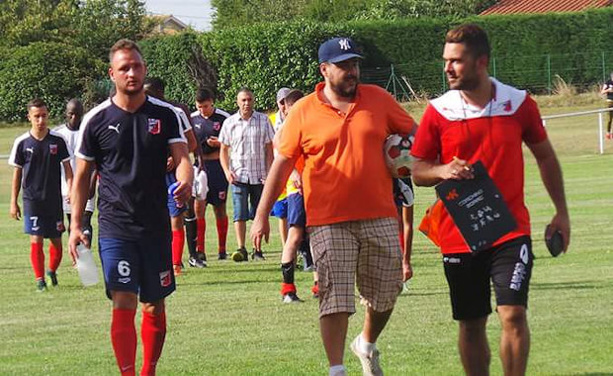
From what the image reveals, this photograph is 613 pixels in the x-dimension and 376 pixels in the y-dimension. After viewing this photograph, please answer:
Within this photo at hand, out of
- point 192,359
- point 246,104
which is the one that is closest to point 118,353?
point 192,359

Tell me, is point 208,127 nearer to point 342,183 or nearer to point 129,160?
point 129,160

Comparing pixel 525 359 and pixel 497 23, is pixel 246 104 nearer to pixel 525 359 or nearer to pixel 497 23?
pixel 525 359

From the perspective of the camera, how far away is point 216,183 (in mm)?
18047

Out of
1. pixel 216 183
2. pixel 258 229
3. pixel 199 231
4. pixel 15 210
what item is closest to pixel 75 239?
pixel 258 229

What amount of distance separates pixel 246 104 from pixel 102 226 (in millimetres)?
8560

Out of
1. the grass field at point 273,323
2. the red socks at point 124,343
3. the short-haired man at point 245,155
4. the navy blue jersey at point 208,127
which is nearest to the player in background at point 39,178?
the grass field at point 273,323

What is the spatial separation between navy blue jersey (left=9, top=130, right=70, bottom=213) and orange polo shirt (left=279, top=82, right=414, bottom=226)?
722 cm

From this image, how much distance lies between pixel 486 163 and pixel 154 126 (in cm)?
238

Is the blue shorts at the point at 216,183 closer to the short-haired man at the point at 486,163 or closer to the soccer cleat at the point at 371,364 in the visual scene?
the soccer cleat at the point at 371,364

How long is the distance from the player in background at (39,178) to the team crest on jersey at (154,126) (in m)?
6.76

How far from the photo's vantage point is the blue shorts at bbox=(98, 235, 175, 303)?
875 cm

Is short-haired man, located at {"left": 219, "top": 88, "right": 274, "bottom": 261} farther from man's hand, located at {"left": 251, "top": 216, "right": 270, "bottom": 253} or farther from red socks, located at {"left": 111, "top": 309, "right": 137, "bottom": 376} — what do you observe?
red socks, located at {"left": 111, "top": 309, "right": 137, "bottom": 376}

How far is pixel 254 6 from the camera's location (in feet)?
275

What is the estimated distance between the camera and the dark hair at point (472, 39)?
757cm
